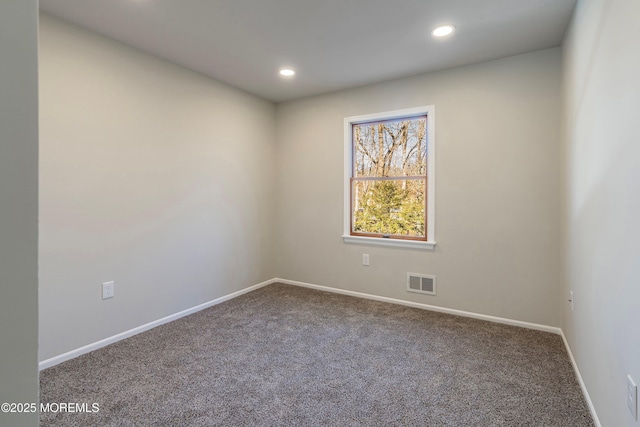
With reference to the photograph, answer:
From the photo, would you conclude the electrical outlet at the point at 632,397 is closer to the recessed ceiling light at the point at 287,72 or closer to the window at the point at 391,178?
the window at the point at 391,178

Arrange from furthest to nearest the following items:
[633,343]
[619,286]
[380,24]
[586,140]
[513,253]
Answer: [513,253] → [380,24] → [586,140] → [619,286] → [633,343]

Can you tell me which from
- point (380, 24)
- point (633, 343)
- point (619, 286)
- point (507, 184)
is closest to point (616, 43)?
point (619, 286)

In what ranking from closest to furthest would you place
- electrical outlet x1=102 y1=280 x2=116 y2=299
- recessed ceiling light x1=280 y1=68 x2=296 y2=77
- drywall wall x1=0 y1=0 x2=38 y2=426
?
1. drywall wall x1=0 y1=0 x2=38 y2=426
2. electrical outlet x1=102 y1=280 x2=116 y2=299
3. recessed ceiling light x1=280 y1=68 x2=296 y2=77

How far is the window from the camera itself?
347 cm

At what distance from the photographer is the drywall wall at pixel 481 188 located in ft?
9.34

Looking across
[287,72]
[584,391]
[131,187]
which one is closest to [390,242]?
[584,391]

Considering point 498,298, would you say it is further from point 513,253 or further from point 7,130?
point 7,130

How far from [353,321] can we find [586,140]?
2.28 metres

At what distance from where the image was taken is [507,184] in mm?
2998

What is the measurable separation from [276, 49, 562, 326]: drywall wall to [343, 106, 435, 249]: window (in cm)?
10

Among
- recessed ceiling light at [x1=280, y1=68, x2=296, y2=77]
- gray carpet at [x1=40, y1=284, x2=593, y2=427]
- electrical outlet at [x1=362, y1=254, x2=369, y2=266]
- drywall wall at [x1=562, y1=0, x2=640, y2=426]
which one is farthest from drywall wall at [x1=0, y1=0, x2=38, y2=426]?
electrical outlet at [x1=362, y1=254, x2=369, y2=266]

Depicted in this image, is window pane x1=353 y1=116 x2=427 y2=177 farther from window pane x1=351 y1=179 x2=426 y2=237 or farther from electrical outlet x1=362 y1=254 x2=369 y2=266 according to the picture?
electrical outlet x1=362 y1=254 x2=369 y2=266

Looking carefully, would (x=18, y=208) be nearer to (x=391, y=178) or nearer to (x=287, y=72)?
(x=287, y=72)

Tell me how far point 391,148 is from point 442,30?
140 centimetres
